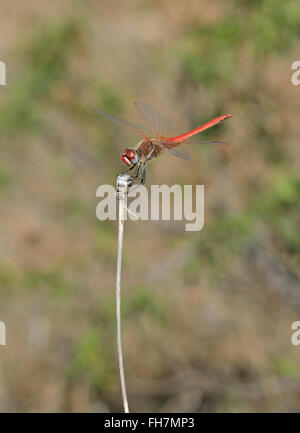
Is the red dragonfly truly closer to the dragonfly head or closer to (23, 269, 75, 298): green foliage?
the dragonfly head

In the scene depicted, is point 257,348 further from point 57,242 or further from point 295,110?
point 57,242

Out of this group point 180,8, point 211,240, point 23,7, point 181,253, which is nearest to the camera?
point 211,240

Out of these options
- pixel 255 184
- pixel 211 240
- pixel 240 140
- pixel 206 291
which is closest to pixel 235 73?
pixel 240 140

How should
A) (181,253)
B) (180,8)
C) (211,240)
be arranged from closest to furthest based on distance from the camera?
(211,240)
(181,253)
(180,8)

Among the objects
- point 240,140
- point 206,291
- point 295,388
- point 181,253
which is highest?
point 240,140
